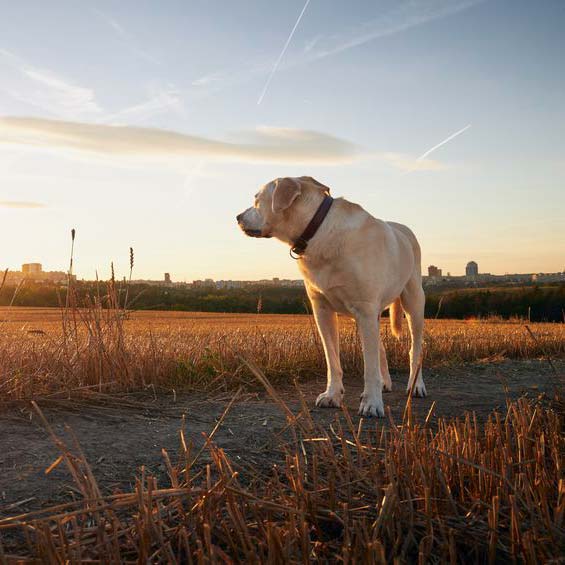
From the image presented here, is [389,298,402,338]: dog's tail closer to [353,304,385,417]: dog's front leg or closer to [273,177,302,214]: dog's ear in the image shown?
[353,304,385,417]: dog's front leg

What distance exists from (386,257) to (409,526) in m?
4.13

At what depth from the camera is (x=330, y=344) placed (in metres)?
6.39

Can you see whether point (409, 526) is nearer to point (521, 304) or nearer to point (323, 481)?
point (323, 481)

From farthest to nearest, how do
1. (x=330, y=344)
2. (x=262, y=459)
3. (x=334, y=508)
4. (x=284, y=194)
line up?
(x=330, y=344)
(x=284, y=194)
(x=262, y=459)
(x=334, y=508)

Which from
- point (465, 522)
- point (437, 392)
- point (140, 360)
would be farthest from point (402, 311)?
point (465, 522)

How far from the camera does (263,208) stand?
600cm

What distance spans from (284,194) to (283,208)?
0.13 metres

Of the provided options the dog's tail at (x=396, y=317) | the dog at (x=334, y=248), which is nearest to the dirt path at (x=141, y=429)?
the dog at (x=334, y=248)

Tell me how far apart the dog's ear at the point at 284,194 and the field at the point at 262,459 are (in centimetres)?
188

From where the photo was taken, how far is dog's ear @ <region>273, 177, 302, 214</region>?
580 cm

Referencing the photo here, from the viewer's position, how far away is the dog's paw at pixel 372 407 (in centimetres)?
558

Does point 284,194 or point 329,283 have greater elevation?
point 284,194

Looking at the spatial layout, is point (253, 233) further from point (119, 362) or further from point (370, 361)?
point (119, 362)

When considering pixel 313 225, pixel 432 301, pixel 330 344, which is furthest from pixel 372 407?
pixel 432 301
